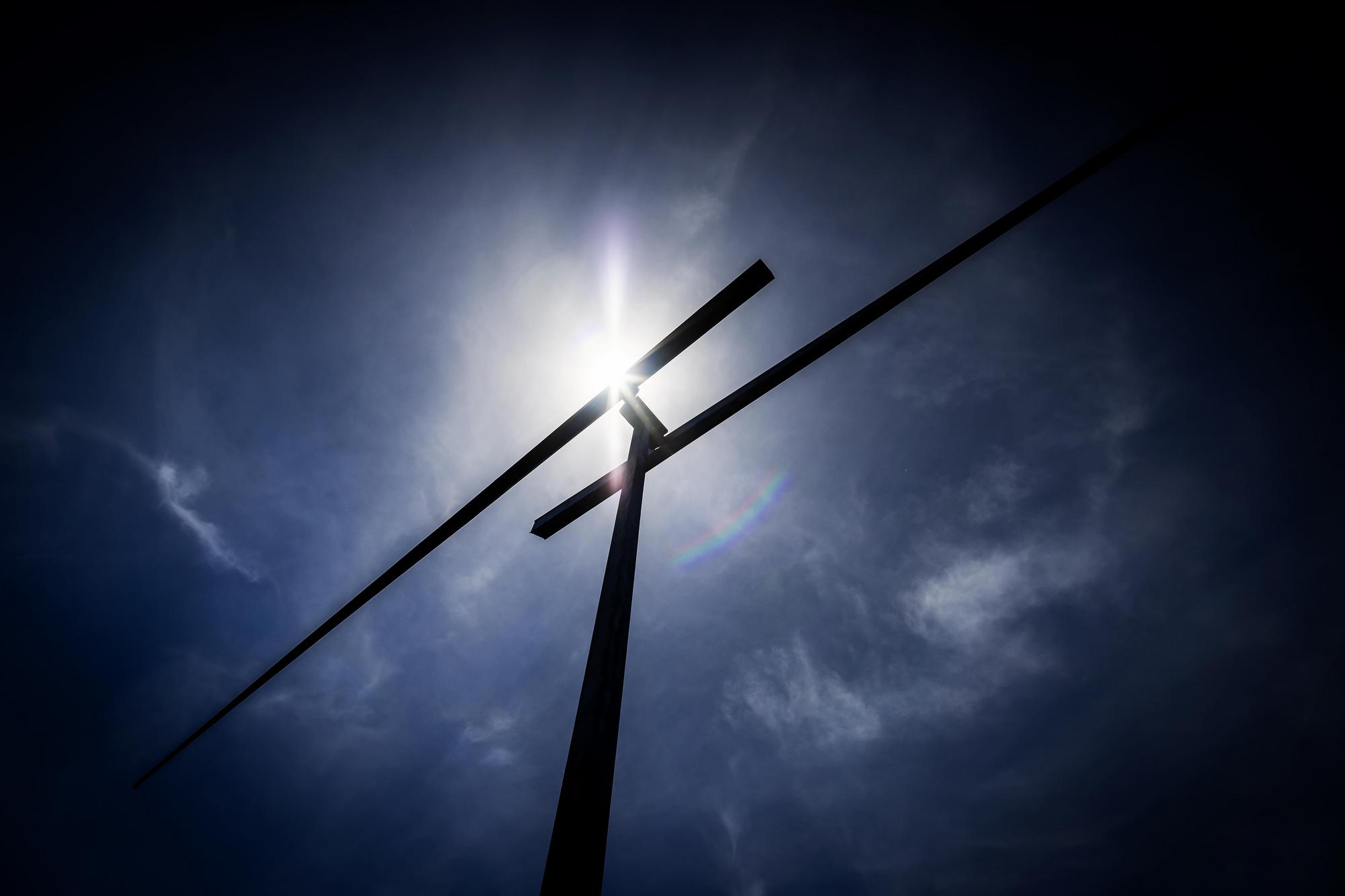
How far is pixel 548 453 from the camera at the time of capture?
418 cm

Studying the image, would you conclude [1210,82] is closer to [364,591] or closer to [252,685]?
[364,591]

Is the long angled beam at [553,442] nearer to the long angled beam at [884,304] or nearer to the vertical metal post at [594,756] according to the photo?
the long angled beam at [884,304]

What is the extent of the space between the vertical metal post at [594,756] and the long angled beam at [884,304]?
113 centimetres

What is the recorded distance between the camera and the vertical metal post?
1.76 meters

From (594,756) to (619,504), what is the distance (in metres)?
1.46

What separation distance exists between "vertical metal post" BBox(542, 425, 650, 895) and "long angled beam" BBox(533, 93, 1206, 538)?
3.72 ft

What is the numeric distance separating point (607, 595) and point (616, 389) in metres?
1.74

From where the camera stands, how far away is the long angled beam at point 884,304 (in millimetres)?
3000

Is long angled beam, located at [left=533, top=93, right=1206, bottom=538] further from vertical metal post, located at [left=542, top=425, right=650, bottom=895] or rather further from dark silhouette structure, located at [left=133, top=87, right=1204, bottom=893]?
vertical metal post, located at [left=542, top=425, right=650, bottom=895]

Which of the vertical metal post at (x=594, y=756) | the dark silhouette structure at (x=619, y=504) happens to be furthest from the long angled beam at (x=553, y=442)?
the vertical metal post at (x=594, y=756)

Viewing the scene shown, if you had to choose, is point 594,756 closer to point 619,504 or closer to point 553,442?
point 619,504

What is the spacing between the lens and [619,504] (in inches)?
125

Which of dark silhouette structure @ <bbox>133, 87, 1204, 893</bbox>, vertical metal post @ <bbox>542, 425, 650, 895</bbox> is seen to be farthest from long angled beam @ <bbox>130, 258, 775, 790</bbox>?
vertical metal post @ <bbox>542, 425, 650, 895</bbox>

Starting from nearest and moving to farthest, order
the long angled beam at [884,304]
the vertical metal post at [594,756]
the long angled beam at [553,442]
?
the vertical metal post at [594,756], the long angled beam at [884,304], the long angled beam at [553,442]
